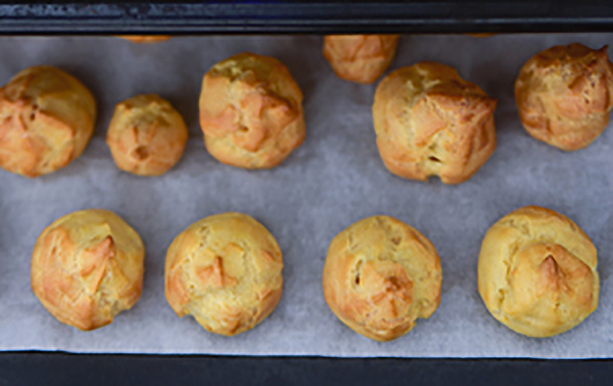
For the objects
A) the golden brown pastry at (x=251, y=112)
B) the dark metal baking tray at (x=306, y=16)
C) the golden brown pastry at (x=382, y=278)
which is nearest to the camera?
the dark metal baking tray at (x=306, y=16)

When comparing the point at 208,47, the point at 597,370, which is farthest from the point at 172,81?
the point at 597,370

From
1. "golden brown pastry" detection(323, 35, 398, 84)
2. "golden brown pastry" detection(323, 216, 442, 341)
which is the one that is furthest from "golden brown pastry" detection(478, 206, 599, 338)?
"golden brown pastry" detection(323, 35, 398, 84)

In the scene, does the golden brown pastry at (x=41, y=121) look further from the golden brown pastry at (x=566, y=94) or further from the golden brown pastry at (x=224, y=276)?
the golden brown pastry at (x=566, y=94)

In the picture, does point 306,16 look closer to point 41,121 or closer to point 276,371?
point 41,121

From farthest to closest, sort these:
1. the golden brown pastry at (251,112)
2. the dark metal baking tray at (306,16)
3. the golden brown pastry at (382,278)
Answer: the golden brown pastry at (251,112)
the golden brown pastry at (382,278)
the dark metal baking tray at (306,16)

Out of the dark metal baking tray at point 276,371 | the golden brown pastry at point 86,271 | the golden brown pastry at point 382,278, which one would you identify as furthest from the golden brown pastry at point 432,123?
the golden brown pastry at point 86,271

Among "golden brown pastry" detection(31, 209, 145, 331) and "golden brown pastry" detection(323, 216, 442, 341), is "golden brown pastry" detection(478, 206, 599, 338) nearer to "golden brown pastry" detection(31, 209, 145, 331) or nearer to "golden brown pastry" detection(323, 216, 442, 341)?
"golden brown pastry" detection(323, 216, 442, 341)
